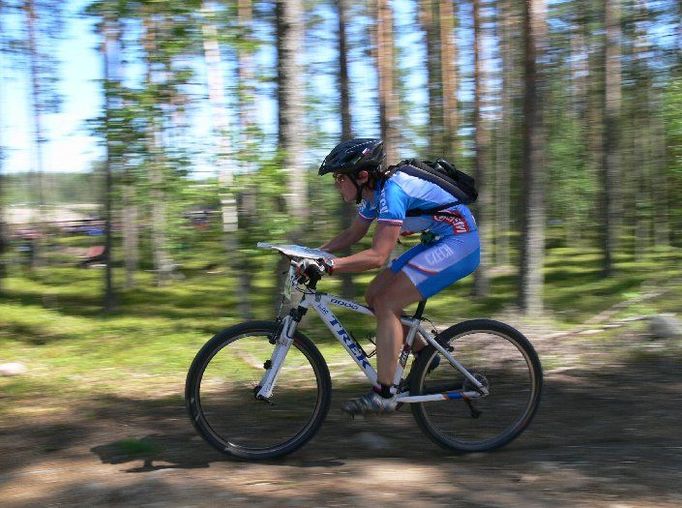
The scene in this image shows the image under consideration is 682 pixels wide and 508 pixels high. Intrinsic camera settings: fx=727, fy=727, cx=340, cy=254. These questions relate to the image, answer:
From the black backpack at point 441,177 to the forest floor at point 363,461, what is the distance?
166 centimetres

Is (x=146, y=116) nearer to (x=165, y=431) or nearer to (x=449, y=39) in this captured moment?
(x=165, y=431)

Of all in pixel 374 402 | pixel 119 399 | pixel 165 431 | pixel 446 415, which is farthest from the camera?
pixel 119 399

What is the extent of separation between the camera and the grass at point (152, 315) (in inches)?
320

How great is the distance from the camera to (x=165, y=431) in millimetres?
5465

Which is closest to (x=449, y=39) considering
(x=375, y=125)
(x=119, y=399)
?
(x=375, y=125)

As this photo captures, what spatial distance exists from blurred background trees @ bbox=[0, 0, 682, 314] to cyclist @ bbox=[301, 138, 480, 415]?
636 cm

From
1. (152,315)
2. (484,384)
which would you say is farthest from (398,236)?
(152,315)

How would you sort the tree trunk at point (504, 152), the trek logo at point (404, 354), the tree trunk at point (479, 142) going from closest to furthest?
the trek logo at point (404, 354)
the tree trunk at point (479, 142)
the tree trunk at point (504, 152)

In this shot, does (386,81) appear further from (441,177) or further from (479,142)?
(441,177)

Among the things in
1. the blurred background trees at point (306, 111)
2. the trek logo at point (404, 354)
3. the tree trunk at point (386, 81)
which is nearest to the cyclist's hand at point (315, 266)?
the trek logo at point (404, 354)

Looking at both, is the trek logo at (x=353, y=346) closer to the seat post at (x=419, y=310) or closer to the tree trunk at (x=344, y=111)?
the seat post at (x=419, y=310)

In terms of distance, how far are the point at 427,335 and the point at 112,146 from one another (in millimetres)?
7525

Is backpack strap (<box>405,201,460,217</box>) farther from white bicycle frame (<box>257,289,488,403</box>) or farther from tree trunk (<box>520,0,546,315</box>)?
tree trunk (<box>520,0,546,315</box>)

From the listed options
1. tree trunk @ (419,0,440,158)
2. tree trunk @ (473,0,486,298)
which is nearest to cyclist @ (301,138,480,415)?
tree trunk @ (473,0,486,298)
